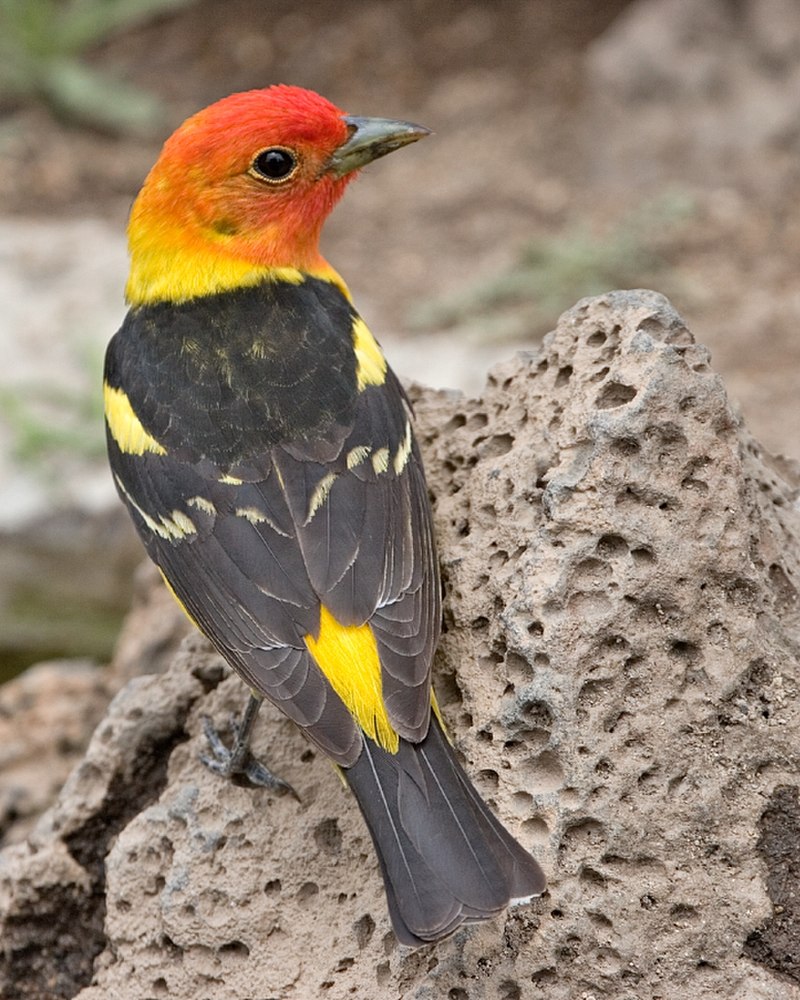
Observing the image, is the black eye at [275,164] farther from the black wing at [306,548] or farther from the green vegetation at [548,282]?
the green vegetation at [548,282]

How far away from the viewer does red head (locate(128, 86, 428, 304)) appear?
414 centimetres

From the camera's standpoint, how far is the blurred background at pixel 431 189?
320 inches

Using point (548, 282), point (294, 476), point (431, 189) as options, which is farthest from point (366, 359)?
point (431, 189)

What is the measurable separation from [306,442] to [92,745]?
1088mm

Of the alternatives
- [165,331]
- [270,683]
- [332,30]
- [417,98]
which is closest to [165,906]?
[270,683]

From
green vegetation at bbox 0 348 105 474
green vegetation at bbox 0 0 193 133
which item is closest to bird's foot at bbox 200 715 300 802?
green vegetation at bbox 0 348 105 474

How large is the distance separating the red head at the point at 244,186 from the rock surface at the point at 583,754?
3.20 ft

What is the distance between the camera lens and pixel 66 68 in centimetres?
1250

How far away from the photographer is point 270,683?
327 centimetres

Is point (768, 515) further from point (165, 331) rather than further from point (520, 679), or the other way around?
point (165, 331)

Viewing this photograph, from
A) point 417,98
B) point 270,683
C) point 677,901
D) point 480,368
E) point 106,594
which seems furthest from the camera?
point 417,98

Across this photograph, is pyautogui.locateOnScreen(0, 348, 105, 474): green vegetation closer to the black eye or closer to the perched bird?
the perched bird

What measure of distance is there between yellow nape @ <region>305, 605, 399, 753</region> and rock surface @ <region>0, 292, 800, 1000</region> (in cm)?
22

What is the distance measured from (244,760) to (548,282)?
6376mm
